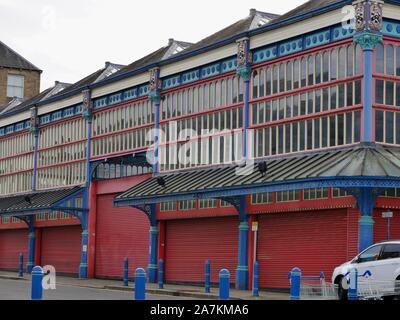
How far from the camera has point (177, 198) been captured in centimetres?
3616

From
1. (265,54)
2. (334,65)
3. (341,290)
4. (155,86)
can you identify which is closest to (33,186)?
(155,86)

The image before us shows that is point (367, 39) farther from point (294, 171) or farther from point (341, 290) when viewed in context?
point (341, 290)

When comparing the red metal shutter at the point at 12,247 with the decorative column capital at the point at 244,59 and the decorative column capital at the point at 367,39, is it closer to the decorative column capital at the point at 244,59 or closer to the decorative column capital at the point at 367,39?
the decorative column capital at the point at 244,59

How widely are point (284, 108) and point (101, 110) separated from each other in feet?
50.2

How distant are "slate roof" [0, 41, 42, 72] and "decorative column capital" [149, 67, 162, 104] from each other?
140ft

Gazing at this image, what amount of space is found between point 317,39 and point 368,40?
2.83 metres

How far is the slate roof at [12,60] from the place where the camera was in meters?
81.8

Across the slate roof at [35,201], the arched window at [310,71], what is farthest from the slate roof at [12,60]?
the arched window at [310,71]

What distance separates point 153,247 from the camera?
1609 inches

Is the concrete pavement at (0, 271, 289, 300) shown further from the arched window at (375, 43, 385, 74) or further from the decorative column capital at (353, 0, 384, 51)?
the decorative column capital at (353, 0, 384, 51)

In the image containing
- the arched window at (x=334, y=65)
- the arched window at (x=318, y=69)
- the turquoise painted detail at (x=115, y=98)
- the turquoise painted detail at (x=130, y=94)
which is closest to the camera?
the arched window at (x=334, y=65)

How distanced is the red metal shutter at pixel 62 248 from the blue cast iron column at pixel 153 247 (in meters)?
8.47

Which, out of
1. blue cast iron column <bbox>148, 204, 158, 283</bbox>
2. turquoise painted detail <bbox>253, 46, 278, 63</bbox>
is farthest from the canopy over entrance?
turquoise painted detail <bbox>253, 46, 278, 63</bbox>

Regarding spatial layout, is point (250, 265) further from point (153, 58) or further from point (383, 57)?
point (153, 58)
